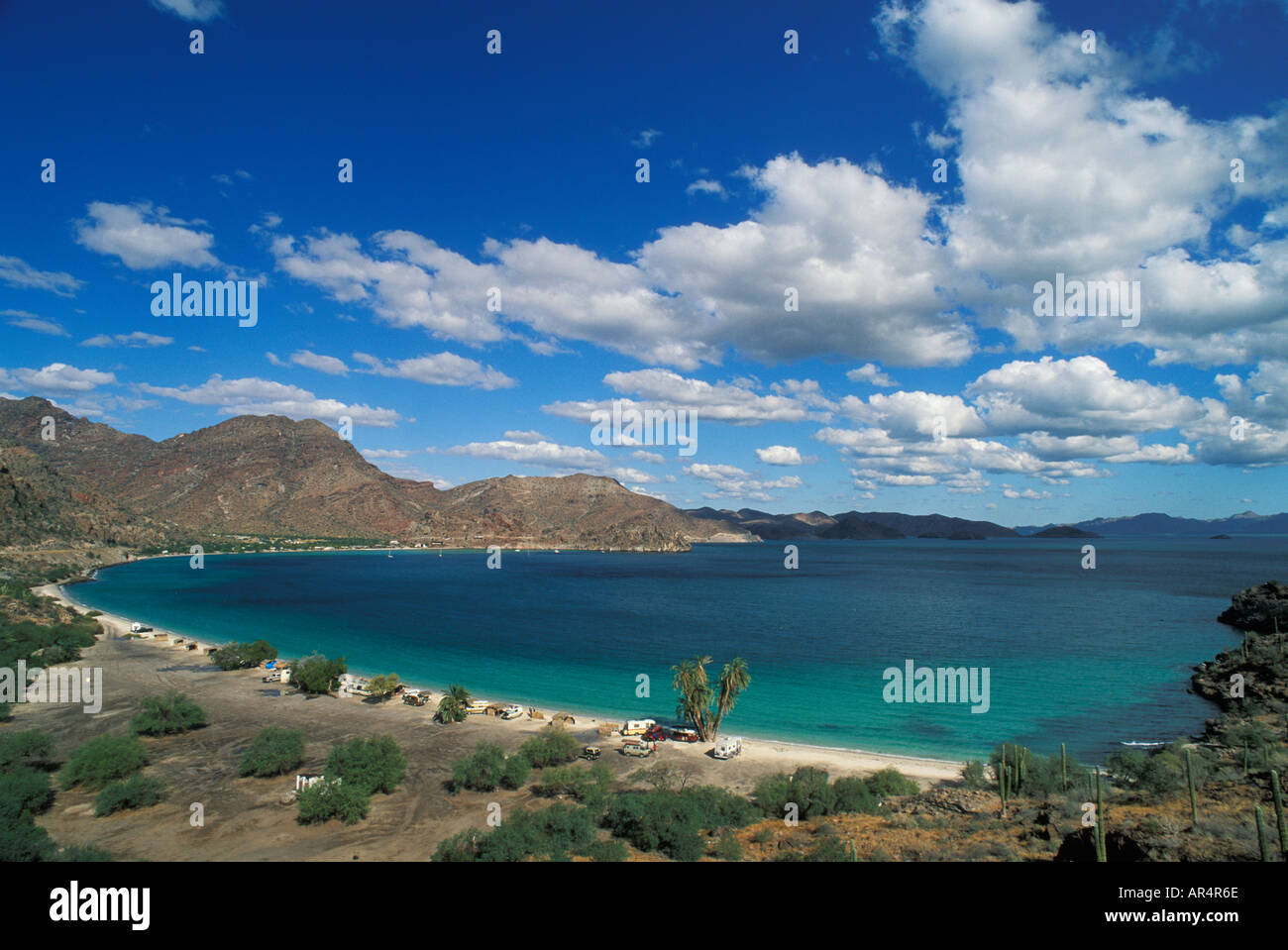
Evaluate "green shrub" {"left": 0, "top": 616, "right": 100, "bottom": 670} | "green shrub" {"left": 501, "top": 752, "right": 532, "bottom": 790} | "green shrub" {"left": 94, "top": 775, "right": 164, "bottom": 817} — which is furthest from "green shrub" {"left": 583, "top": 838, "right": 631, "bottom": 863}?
"green shrub" {"left": 0, "top": 616, "right": 100, "bottom": 670}

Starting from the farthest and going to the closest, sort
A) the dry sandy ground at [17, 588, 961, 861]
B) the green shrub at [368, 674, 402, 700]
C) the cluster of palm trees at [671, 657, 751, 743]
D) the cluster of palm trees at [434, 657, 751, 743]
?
the green shrub at [368, 674, 402, 700] < the cluster of palm trees at [434, 657, 751, 743] < the cluster of palm trees at [671, 657, 751, 743] < the dry sandy ground at [17, 588, 961, 861]

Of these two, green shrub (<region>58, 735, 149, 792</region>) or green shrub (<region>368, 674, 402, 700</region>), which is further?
green shrub (<region>368, 674, 402, 700</region>)

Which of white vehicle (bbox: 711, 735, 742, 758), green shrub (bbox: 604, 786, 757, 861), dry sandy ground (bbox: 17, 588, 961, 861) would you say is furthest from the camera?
white vehicle (bbox: 711, 735, 742, 758)

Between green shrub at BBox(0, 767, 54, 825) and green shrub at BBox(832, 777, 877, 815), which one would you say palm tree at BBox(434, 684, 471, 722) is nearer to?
green shrub at BBox(0, 767, 54, 825)

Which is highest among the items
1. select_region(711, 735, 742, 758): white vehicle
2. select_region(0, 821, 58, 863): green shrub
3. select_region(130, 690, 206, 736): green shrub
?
select_region(0, 821, 58, 863): green shrub

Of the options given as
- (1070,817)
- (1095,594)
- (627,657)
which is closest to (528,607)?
(627,657)

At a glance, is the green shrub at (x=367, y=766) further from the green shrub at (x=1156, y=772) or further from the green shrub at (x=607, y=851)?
the green shrub at (x=1156, y=772)
